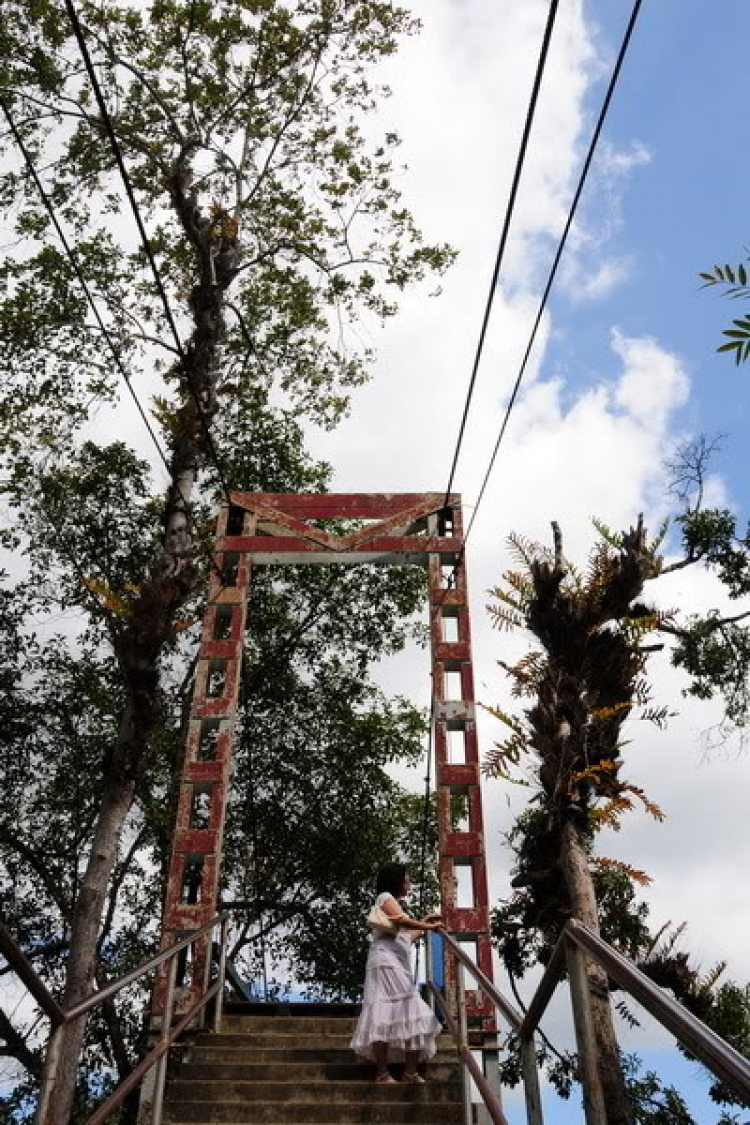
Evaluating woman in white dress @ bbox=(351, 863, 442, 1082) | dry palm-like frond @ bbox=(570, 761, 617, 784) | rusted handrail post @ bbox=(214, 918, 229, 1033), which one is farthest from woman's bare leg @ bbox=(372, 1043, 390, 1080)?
dry palm-like frond @ bbox=(570, 761, 617, 784)

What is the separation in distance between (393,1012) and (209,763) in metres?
2.85

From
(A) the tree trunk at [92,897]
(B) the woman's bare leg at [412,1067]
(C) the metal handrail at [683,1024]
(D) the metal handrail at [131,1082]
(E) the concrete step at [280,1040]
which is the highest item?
(A) the tree trunk at [92,897]

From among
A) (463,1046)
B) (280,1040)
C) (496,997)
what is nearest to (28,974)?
(496,997)

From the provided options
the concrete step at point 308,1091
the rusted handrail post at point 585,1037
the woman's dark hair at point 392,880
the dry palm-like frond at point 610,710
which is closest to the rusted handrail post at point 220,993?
the concrete step at point 308,1091

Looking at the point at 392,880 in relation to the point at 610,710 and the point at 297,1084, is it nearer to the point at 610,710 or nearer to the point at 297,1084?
the point at 297,1084

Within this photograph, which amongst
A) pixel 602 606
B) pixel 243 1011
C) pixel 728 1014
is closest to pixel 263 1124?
pixel 243 1011

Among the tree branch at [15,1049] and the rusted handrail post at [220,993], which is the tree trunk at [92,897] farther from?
the tree branch at [15,1049]

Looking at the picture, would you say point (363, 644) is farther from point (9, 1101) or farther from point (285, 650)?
point (9, 1101)

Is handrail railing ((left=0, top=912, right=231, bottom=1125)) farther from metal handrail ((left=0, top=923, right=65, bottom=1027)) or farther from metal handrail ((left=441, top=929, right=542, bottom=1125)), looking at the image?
metal handrail ((left=441, top=929, right=542, bottom=1125))

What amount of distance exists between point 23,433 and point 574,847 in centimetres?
844

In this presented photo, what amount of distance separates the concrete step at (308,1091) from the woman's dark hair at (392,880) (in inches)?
39.9

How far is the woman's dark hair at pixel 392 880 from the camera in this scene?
5.55 meters

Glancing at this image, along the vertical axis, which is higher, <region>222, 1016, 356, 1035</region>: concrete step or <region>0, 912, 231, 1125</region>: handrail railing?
<region>222, 1016, 356, 1035</region>: concrete step

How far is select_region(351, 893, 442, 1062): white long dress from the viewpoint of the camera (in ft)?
17.0
